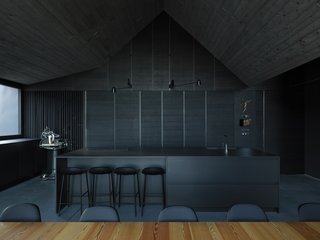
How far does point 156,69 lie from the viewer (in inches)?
250

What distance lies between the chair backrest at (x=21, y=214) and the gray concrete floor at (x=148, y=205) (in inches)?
68.6

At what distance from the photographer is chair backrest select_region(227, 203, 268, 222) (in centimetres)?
185

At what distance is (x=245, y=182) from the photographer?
3.68 metres

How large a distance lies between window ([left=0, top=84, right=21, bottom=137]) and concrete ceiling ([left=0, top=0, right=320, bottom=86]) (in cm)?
43

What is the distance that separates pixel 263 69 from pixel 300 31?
181 cm

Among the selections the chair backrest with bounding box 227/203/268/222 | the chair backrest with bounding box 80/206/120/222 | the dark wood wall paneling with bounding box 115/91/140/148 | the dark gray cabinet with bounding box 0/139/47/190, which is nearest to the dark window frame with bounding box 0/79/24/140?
the dark gray cabinet with bounding box 0/139/47/190

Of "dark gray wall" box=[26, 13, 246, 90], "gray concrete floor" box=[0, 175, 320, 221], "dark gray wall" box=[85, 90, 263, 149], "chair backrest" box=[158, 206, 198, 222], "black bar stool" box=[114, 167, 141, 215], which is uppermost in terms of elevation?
"dark gray wall" box=[26, 13, 246, 90]

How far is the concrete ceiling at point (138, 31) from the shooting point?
312 cm

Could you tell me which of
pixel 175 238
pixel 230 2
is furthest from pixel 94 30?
pixel 175 238

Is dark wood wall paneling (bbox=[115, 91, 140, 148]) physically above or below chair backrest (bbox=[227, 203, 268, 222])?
above

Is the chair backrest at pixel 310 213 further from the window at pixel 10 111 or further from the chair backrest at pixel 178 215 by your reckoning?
the window at pixel 10 111

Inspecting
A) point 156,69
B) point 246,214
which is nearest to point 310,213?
point 246,214

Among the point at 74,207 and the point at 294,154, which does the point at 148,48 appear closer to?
the point at 74,207

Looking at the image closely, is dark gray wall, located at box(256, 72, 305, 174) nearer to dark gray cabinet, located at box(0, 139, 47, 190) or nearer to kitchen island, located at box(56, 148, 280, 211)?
kitchen island, located at box(56, 148, 280, 211)
